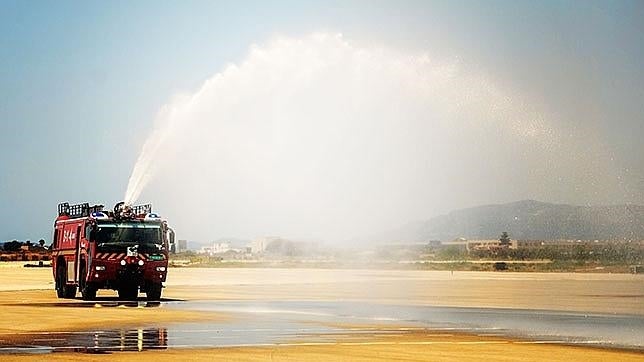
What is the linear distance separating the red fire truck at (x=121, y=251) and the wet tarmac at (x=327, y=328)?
3.54m

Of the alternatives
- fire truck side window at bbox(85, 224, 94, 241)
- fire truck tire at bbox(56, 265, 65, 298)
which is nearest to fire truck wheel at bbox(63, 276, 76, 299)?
fire truck tire at bbox(56, 265, 65, 298)

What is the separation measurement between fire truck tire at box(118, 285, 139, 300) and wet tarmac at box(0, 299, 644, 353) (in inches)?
164

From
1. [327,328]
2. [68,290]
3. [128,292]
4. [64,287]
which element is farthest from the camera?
[64,287]

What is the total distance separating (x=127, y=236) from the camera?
60.4 meters

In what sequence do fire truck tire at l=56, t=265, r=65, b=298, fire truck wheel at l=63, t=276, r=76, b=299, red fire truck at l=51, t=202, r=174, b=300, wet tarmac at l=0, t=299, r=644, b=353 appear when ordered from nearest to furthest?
wet tarmac at l=0, t=299, r=644, b=353, red fire truck at l=51, t=202, r=174, b=300, fire truck wheel at l=63, t=276, r=76, b=299, fire truck tire at l=56, t=265, r=65, b=298

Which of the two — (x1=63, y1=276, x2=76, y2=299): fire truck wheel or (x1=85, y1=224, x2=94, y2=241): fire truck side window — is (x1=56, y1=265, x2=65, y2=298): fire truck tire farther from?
(x1=85, y1=224, x2=94, y2=241): fire truck side window

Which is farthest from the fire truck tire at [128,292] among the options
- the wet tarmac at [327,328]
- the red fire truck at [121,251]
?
the wet tarmac at [327,328]

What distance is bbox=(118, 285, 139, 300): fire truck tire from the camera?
6088 centimetres

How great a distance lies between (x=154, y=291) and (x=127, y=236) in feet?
10.7

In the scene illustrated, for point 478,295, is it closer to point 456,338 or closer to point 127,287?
point 127,287

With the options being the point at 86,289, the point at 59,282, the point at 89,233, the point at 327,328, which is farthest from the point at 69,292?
the point at 327,328

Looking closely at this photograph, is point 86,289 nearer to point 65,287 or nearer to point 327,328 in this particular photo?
point 65,287

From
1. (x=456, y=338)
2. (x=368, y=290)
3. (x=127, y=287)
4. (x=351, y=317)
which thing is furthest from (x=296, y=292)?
(x=456, y=338)

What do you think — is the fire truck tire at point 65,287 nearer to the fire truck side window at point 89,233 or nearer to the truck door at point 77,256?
the truck door at point 77,256
